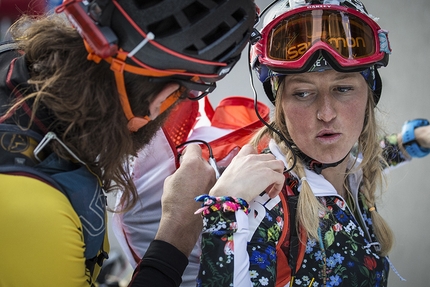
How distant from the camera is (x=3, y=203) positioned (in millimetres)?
1240

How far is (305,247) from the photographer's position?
1.92 metres

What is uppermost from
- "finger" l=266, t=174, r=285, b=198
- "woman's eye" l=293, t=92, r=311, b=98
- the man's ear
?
the man's ear

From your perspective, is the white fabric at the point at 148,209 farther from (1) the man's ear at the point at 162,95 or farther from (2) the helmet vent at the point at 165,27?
(2) the helmet vent at the point at 165,27

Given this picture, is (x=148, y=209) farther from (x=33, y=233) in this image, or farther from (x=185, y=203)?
(x=33, y=233)

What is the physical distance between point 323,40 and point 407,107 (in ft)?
6.30

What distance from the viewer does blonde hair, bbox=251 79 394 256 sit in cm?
195

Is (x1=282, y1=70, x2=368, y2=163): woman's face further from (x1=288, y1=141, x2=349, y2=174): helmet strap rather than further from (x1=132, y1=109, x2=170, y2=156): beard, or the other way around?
(x1=132, y1=109, x2=170, y2=156): beard

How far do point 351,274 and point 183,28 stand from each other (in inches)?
45.2

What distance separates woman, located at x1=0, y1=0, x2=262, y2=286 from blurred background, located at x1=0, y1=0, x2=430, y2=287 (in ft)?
7.70

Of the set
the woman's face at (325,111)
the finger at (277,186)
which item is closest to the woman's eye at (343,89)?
the woman's face at (325,111)

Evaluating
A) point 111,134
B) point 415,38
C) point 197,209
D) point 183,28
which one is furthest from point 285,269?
point 415,38

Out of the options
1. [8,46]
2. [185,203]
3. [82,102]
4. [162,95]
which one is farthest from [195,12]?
[185,203]

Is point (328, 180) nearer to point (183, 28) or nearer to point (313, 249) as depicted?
point (313, 249)

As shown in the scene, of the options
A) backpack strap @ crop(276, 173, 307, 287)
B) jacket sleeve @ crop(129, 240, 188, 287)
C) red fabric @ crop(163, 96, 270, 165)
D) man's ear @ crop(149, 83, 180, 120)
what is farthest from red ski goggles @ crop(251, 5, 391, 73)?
jacket sleeve @ crop(129, 240, 188, 287)
